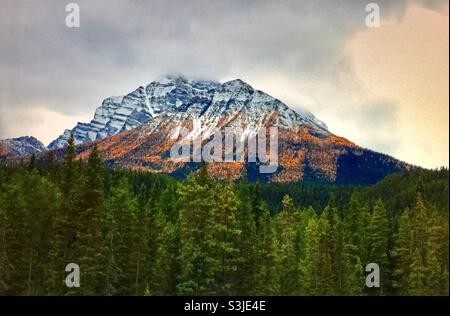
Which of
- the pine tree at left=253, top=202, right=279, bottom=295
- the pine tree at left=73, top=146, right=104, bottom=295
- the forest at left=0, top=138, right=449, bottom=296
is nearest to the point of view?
the pine tree at left=73, top=146, right=104, bottom=295

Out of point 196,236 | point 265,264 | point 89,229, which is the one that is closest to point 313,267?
point 265,264

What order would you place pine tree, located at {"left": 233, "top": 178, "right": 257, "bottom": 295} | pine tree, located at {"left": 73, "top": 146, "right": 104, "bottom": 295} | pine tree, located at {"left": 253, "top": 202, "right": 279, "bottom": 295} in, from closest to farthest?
pine tree, located at {"left": 73, "top": 146, "right": 104, "bottom": 295}
pine tree, located at {"left": 233, "top": 178, "right": 257, "bottom": 295}
pine tree, located at {"left": 253, "top": 202, "right": 279, "bottom": 295}

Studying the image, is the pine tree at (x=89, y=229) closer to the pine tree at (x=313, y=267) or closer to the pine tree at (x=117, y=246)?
the pine tree at (x=117, y=246)

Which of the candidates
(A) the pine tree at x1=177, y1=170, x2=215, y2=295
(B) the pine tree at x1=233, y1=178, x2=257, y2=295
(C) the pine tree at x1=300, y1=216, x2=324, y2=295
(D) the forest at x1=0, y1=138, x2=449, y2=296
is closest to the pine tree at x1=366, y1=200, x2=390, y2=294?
(D) the forest at x1=0, y1=138, x2=449, y2=296

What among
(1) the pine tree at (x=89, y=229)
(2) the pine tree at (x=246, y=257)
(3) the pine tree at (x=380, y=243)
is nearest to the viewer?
(1) the pine tree at (x=89, y=229)

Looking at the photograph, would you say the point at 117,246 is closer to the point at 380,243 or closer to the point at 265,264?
the point at 265,264

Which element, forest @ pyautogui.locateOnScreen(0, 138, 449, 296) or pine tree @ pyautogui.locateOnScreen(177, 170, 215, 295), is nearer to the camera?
pine tree @ pyautogui.locateOnScreen(177, 170, 215, 295)

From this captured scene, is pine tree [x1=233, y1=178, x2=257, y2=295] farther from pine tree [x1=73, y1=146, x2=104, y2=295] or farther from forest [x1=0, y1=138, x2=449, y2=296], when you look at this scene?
pine tree [x1=73, y1=146, x2=104, y2=295]

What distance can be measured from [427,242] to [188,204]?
20.9 m

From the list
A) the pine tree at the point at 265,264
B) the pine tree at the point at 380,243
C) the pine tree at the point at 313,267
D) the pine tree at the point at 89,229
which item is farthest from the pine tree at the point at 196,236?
the pine tree at the point at 380,243

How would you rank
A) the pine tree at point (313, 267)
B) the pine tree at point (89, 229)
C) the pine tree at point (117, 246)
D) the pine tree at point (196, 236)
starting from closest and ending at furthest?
the pine tree at point (89, 229), the pine tree at point (196, 236), the pine tree at point (117, 246), the pine tree at point (313, 267)

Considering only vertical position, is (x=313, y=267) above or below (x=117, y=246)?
below
